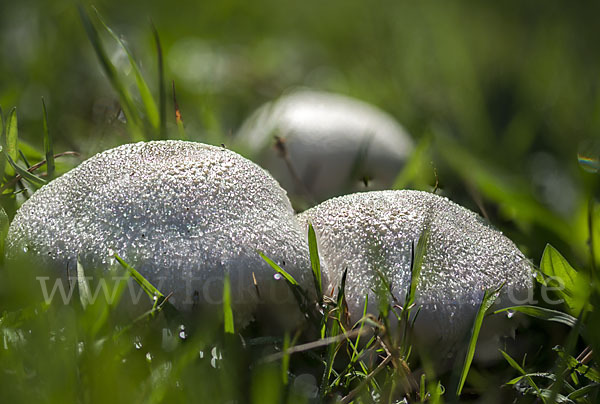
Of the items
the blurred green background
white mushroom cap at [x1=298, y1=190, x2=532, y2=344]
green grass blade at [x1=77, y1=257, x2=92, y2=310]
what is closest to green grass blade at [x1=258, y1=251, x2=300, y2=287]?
white mushroom cap at [x1=298, y1=190, x2=532, y2=344]

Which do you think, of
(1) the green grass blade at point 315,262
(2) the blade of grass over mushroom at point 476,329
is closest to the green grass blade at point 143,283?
(1) the green grass blade at point 315,262

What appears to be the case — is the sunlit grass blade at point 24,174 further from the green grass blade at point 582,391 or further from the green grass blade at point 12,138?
the green grass blade at point 582,391

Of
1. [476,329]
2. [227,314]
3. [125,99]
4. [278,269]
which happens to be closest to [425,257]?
[476,329]

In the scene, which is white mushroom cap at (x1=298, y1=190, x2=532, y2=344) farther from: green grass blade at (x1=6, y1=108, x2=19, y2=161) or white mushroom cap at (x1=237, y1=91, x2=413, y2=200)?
green grass blade at (x1=6, y1=108, x2=19, y2=161)

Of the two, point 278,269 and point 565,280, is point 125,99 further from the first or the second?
point 565,280

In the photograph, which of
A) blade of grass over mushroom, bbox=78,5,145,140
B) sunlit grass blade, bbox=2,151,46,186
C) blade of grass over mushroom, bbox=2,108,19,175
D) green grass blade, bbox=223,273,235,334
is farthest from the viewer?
blade of grass over mushroom, bbox=78,5,145,140
